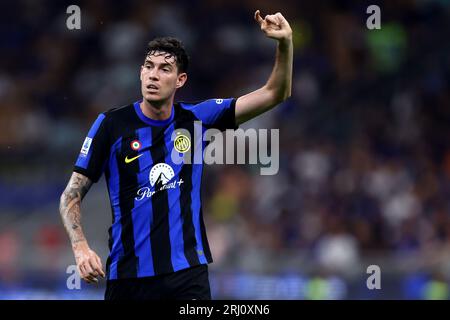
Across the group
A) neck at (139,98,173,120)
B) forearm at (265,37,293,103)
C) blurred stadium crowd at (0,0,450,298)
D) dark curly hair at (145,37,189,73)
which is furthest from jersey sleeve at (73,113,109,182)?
blurred stadium crowd at (0,0,450,298)

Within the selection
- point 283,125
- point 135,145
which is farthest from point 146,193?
point 283,125

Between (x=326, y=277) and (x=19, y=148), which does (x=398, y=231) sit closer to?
(x=326, y=277)

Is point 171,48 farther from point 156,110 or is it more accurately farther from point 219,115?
point 219,115

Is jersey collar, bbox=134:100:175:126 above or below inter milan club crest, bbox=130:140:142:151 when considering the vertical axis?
above

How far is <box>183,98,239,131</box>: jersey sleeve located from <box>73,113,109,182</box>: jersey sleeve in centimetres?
60

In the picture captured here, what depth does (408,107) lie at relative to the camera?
1230cm

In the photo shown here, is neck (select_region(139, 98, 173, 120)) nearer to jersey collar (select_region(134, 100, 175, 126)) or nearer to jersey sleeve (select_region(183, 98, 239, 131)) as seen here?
jersey collar (select_region(134, 100, 175, 126))

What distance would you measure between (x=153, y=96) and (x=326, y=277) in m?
5.36

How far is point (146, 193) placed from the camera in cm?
593

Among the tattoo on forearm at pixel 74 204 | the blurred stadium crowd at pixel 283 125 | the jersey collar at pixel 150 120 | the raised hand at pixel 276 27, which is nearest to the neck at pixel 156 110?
the jersey collar at pixel 150 120

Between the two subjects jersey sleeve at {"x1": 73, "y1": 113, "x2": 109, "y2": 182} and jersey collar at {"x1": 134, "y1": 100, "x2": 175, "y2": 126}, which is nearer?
jersey sleeve at {"x1": 73, "y1": 113, "x2": 109, "y2": 182}

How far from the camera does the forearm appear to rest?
19.3 feet

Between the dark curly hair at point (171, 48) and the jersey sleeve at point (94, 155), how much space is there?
1.92 feet

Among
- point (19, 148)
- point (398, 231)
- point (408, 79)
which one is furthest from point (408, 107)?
point (19, 148)
